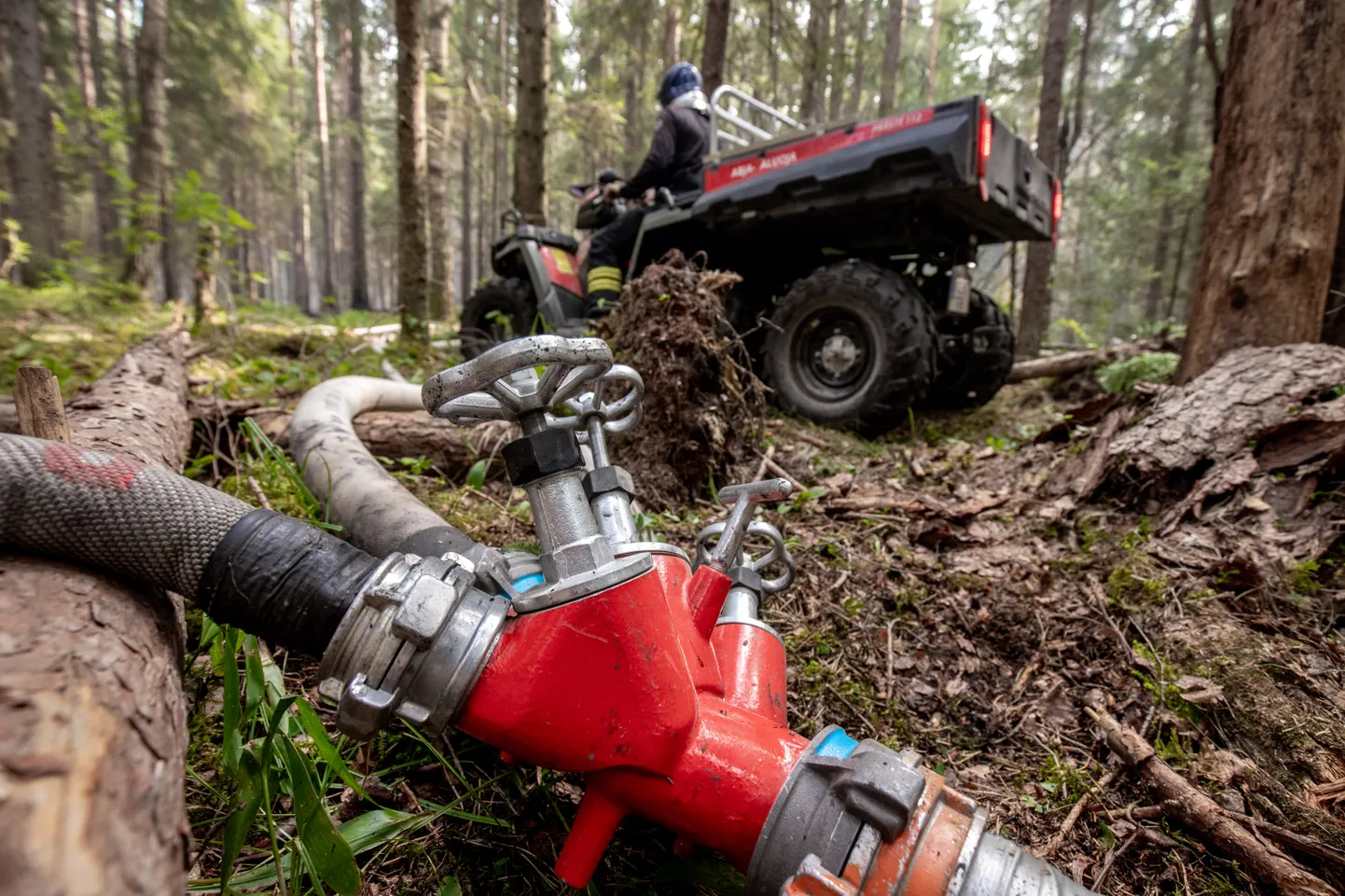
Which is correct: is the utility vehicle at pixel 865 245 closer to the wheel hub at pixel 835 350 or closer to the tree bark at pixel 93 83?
the wheel hub at pixel 835 350

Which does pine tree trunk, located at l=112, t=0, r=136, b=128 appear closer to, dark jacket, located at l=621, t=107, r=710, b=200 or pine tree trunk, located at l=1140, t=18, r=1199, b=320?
dark jacket, located at l=621, t=107, r=710, b=200

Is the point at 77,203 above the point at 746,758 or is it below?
above

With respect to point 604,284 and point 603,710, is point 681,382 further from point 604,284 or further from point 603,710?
point 604,284

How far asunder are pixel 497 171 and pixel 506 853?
83.7 ft

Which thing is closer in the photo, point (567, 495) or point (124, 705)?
point (124, 705)

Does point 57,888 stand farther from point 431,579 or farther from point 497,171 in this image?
point 497,171

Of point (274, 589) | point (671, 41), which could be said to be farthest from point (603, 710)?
point (671, 41)

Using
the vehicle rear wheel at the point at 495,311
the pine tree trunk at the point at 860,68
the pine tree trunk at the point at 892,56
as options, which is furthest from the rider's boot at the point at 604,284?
the pine tree trunk at the point at 892,56

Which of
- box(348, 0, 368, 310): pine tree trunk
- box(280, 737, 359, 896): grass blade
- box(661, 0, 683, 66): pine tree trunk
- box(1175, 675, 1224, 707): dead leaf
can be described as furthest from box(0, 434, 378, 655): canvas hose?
box(348, 0, 368, 310): pine tree trunk

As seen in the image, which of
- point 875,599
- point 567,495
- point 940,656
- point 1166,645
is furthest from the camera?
point 875,599

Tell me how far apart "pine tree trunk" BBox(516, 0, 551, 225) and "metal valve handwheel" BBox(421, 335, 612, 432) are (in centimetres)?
605

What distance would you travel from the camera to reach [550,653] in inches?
36.4

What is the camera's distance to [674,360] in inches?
108

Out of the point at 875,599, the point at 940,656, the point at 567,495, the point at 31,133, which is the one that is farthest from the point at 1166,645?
the point at 31,133
